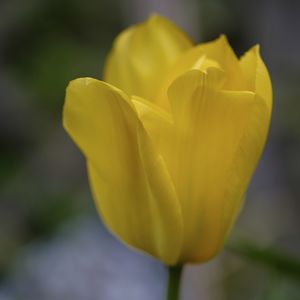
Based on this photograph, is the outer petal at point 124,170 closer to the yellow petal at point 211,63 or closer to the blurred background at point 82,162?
the yellow petal at point 211,63

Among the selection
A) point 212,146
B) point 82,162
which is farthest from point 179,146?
point 82,162

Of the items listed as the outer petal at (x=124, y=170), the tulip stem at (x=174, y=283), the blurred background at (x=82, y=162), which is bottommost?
the blurred background at (x=82, y=162)

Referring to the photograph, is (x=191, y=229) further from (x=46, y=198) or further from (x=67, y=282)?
(x=46, y=198)

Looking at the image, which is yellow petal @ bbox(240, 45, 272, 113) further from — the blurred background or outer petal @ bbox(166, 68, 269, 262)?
the blurred background

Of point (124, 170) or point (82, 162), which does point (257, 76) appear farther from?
point (82, 162)

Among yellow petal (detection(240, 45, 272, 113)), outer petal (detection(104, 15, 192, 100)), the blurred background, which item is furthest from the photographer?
the blurred background

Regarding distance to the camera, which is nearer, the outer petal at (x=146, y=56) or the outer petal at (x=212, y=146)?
the outer petal at (x=212, y=146)

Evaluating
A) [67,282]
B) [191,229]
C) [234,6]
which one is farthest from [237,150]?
[234,6]

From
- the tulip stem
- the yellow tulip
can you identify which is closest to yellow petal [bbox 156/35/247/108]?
the yellow tulip

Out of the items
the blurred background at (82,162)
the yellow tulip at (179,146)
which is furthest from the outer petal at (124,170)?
the blurred background at (82,162)
